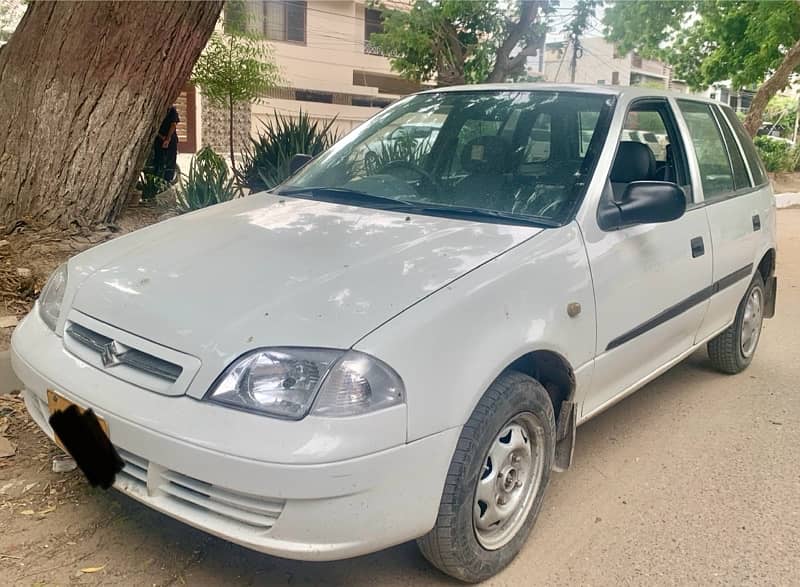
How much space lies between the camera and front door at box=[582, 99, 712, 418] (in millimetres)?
3270

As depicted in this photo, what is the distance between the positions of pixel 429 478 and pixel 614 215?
153 centimetres

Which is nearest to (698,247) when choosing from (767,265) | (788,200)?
(767,265)

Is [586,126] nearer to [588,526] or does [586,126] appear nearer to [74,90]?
[588,526]

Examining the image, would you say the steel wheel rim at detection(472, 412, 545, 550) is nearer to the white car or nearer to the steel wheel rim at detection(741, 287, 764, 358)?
the white car

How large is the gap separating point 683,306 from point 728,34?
1734 centimetres

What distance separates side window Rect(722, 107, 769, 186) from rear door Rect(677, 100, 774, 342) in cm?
1

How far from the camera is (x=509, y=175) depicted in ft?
11.7

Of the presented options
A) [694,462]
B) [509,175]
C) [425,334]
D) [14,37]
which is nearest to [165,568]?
[425,334]

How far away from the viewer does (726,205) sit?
4.42m

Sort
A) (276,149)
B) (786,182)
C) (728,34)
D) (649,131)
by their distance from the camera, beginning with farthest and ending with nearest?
1. (786,182)
2. (728,34)
3. (276,149)
4. (649,131)

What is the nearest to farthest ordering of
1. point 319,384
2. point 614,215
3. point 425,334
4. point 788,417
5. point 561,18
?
point 319,384, point 425,334, point 614,215, point 788,417, point 561,18

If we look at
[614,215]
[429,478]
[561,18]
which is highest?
[561,18]

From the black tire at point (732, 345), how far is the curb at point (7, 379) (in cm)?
415

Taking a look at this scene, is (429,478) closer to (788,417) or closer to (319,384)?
(319,384)
